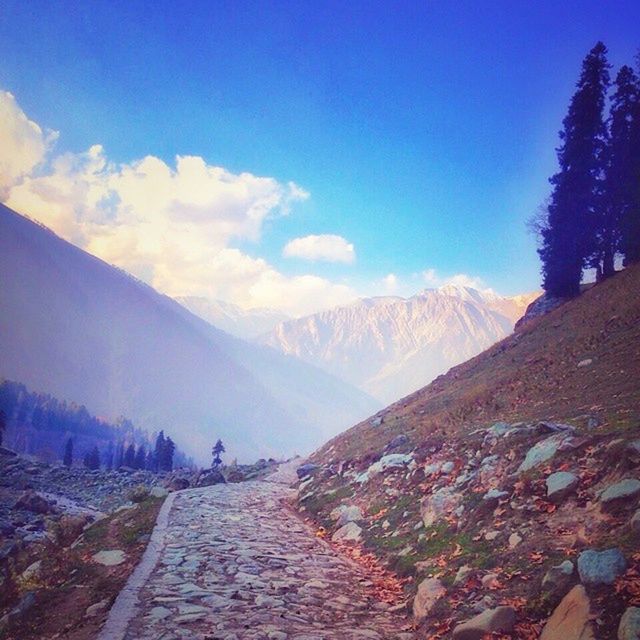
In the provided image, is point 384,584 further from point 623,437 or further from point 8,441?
point 8,441

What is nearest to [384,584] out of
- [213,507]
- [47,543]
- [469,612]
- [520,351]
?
[469,612]

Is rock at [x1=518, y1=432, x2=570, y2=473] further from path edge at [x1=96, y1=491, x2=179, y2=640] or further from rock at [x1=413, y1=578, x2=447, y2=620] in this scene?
path edge at [x1=96, y1=491, x2=179, y2=640]

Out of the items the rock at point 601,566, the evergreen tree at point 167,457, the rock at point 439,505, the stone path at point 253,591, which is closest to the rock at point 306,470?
the stone path at point 253,591

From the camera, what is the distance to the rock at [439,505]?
33.4 ft

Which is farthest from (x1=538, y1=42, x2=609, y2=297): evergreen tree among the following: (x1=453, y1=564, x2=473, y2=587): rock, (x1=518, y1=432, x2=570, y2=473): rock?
(x1=453, y1=564, x2=473, y2=587): rock

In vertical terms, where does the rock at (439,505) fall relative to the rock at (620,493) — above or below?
below

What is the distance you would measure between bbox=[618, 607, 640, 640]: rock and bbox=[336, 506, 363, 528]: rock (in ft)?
30.8

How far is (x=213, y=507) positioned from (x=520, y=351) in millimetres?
21495

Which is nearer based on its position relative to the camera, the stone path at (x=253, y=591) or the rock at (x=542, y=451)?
the stone path at (x=253, y=591)

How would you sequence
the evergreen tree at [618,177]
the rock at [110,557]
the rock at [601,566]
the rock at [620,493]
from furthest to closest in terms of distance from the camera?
the evergreen tree at [618,177] → the rock at [110,557] → the rock at [620,493] → the rock at [601,566]

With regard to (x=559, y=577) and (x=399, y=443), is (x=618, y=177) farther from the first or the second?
(x=559, y=577)

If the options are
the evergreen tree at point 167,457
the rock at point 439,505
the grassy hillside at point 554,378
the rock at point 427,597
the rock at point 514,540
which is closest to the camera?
the rock at point 427,597

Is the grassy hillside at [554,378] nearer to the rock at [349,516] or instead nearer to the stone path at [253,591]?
the rock at [349,516]

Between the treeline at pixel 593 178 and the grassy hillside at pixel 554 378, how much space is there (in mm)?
3836
